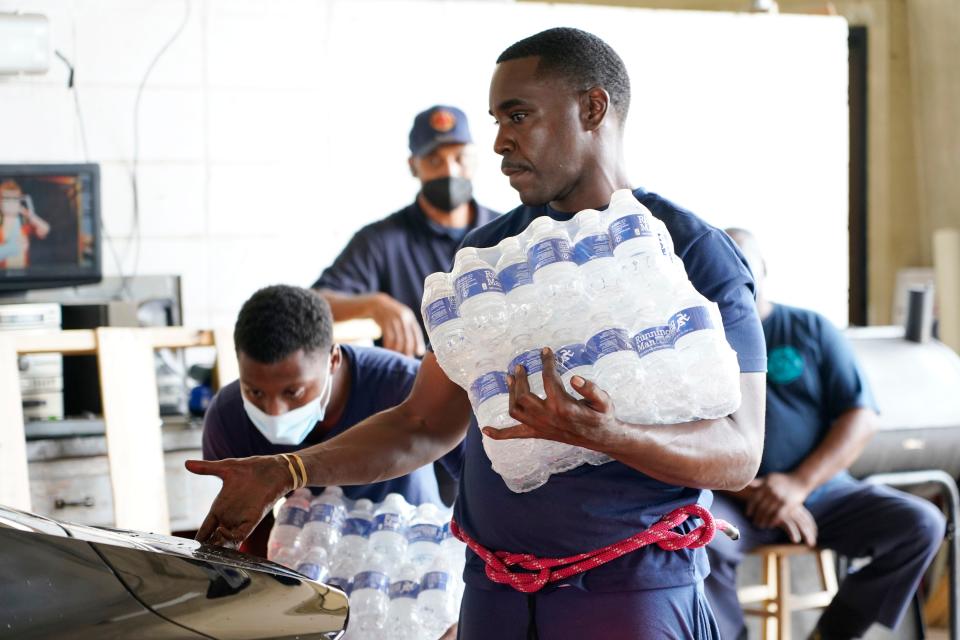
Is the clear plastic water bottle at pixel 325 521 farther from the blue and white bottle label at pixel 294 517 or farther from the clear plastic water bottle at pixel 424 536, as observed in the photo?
the clear plastic water bottle at pixel 424 536

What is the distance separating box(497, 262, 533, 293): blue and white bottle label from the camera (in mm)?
1546

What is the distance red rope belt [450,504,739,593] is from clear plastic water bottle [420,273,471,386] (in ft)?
0.85

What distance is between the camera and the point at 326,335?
2537 mm

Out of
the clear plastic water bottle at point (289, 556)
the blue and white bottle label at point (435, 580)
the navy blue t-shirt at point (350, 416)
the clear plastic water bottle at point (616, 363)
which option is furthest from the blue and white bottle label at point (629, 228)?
the navy blue t-shirt at point (350, 416)

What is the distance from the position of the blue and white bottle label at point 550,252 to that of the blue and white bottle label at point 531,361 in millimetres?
108

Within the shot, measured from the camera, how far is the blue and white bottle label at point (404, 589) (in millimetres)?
2150

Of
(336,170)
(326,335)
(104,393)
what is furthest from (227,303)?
(326,335)

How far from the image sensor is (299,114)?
211 inches

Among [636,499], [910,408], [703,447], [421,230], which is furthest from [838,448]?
[703,447]

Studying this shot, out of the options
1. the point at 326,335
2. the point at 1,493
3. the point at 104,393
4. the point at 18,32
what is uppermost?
the point at 18,32

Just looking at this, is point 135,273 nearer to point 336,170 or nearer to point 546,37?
point 336,170

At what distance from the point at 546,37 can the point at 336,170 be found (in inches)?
148

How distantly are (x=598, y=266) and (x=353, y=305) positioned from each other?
2211 millimetres

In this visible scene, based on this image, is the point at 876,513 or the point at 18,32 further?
the point at 18,32
